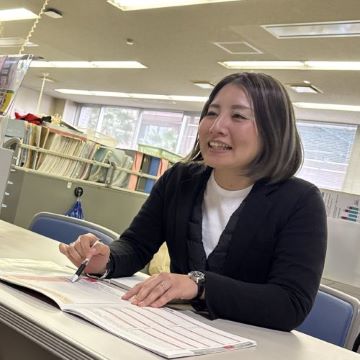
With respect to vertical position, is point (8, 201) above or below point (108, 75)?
below

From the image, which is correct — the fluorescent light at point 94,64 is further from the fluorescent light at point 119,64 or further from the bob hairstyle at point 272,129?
the bob hairstyle at point 272,129

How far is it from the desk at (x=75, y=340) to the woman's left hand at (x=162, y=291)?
0.07 metres

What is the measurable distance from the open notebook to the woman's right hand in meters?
0.06

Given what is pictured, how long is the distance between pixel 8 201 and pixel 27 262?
268 cm

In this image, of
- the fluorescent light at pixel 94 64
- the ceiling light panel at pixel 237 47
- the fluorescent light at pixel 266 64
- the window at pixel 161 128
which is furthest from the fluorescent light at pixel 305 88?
the window at pixel 161 128

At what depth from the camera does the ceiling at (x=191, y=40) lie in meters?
4.16

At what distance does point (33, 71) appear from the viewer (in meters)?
9.34

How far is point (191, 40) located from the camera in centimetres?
534

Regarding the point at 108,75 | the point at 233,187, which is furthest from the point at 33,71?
the point at 233,187

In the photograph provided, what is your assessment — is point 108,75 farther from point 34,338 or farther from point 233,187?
point 34,338

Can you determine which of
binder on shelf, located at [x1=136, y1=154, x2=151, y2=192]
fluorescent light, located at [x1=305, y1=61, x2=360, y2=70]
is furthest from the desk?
fluorescent light, located at [x1=305, y1=61, x2=360, y2=70]

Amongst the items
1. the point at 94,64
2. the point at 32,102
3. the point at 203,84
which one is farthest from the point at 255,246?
the point at 32,102

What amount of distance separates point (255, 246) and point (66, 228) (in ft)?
2.54

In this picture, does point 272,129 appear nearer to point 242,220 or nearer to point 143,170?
point 242,220
